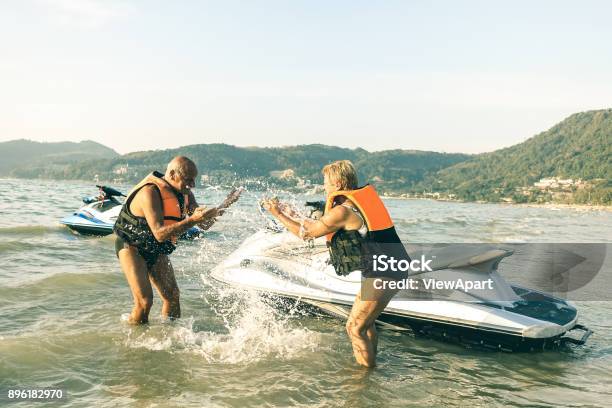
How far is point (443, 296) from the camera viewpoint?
6.50m

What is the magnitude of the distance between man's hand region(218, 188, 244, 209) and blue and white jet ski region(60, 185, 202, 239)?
413 inches

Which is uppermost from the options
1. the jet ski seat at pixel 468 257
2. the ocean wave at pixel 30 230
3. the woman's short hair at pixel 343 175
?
the woman's short hair at pixel 343 175

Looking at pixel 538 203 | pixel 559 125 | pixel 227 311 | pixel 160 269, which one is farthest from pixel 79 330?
pixel 559 125

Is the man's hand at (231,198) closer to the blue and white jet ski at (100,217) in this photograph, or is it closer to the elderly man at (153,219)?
the elderly man at (153,219)

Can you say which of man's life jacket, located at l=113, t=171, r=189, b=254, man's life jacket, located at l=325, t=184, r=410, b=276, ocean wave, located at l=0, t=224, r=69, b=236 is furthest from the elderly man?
ocean wave, located at l=0, t=224, r=69, b=236

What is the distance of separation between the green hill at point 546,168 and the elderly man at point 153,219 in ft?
379

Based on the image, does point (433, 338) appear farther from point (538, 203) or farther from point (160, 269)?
point (538, 203)

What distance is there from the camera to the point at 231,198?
5531 mm

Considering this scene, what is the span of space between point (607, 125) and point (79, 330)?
197 metres

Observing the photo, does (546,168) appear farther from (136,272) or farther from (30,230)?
(136,272)

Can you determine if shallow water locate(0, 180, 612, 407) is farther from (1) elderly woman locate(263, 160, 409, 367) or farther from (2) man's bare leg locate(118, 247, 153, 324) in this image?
(1) elderly woman locate(263, 160, 409, 367)

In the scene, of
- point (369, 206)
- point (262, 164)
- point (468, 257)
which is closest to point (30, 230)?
point (468, 257)

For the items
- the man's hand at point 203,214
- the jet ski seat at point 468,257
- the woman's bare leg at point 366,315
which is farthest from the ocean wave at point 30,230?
the woman's bare leg at point 366,315

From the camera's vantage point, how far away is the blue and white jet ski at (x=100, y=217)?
1595 centimetres
